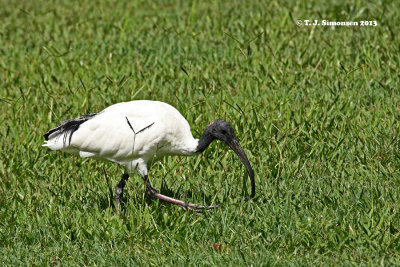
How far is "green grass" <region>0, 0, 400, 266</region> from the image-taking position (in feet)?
16.7

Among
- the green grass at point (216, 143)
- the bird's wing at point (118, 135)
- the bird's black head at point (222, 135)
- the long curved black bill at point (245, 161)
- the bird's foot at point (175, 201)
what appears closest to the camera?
the green grass at point (216, 143)

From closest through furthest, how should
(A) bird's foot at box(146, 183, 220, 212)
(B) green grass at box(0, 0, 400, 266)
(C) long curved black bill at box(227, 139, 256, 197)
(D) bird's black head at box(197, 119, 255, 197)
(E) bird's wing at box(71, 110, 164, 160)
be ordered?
1. (B) green grass at box(0, 0, 400, 266)
2. (A) bird's foot at box(146, 183, 220, 212)
3. (C) long curved black bill at box(227, 139, 256, 197)
4. (E) bird's wing at box(71, 110, 164, 160)
5. (D) bird's black head at box(197, 119, 255, 197)

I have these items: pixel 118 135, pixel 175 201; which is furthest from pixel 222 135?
pixel 118 135

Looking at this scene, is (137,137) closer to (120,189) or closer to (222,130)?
(120,189)

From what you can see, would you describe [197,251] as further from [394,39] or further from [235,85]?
[394,39]

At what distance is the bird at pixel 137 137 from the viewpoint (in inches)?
228

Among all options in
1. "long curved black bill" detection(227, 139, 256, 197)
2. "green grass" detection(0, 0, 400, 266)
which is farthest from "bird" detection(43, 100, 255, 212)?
"green grass" detection(0, 0, 400, 266)

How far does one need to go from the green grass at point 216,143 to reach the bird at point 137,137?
29 cm

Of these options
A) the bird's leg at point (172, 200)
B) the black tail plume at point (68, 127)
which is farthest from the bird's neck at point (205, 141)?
the black tail plume at point (68, 127)


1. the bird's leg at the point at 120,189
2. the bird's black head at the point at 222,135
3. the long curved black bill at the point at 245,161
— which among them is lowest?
the bird's leg at the point at 120,189

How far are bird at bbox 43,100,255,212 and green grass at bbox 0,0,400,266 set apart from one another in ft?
0.97

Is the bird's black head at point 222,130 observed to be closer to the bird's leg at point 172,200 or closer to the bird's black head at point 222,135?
the bird's black head at point 222,135

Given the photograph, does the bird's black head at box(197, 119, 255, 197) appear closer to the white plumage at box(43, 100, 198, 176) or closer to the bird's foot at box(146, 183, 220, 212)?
the white plumage at box(43, 100, 198, 176)

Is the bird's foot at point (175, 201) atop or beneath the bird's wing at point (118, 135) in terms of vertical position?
beneath
